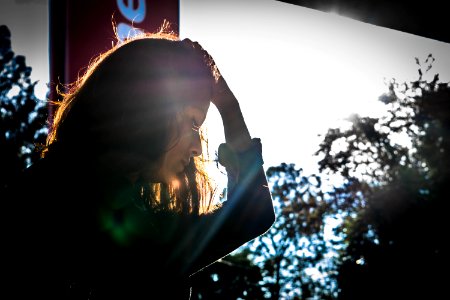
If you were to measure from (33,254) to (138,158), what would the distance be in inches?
18.1

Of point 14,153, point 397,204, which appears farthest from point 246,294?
point 14,153

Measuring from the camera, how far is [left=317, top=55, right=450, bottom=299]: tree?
1792 cm

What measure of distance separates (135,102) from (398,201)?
20.4m

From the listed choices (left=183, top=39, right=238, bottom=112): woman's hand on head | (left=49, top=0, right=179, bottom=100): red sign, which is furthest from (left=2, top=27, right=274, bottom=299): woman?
(left=49, top=0, right=179, bottom=100): red sign

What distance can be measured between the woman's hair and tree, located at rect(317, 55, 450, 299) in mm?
18237

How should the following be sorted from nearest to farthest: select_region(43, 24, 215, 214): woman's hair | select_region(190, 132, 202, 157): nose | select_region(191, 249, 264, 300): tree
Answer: select_region(43, 24, 215, 214): woman's hair, select_region(190, 132, 202, 157): nose, select_region(191, 249, 264, 300): tree

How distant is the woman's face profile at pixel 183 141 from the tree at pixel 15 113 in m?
19.2

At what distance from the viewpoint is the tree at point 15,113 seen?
737 inches

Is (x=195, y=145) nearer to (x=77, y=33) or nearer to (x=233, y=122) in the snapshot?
(x=233, y=122)

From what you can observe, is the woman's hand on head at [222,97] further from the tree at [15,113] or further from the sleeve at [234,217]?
the tree at [15,113]

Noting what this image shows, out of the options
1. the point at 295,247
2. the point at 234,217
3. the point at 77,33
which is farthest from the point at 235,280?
the point at 234,217

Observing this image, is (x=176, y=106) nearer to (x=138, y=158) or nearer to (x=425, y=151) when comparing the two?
(x=138, y=158)

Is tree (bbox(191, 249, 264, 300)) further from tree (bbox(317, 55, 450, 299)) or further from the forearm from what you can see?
the forearm

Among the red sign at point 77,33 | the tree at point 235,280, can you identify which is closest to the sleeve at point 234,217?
the red sign at point 77,33
